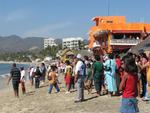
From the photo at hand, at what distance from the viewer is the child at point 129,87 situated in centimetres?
986

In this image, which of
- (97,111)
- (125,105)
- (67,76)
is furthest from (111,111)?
(67,76)

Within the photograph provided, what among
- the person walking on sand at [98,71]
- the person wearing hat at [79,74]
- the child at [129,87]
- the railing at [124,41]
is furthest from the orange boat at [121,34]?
the child at [129,87]

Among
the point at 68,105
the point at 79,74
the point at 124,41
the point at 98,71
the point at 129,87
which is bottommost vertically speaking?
the point at 68,105

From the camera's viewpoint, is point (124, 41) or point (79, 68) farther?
point (124, 41)

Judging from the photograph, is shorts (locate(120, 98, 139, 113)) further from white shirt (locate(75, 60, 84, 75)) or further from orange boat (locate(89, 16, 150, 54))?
orange boat (locate(89, 16, 150, 54))

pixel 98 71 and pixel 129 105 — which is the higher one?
pixel 98 71

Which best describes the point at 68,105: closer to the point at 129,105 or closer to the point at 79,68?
the point at 79,68

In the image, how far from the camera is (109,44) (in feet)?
212

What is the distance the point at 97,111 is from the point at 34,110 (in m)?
3.23

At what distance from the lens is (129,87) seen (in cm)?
992

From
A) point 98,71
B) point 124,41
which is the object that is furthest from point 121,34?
A: point 98,71

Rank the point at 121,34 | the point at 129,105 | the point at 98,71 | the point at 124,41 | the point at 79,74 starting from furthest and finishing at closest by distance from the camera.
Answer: the point at 121,34
the point at 124,41
the point at 98,71
the point at 79,74
the point at 129,105

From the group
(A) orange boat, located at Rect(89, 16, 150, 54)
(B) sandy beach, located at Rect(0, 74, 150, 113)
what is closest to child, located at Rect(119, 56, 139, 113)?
(B) sandy beach, located at Rect(0, 74, 150, 113)

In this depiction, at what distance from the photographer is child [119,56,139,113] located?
9859 millimetres
